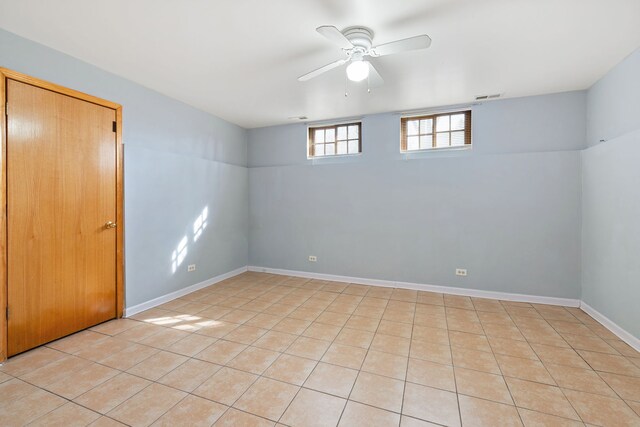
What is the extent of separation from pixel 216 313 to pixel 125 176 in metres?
1.88

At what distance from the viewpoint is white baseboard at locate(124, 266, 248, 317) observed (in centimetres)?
334

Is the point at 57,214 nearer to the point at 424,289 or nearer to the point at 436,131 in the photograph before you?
the point at 424,289

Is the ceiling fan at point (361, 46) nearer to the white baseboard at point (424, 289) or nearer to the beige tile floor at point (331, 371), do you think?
the beige tile floor at point (331, 371)

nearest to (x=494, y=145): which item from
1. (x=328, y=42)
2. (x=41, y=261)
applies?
(x=328, y=42)

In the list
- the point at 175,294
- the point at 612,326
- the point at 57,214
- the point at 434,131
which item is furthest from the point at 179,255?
the point at 612,326

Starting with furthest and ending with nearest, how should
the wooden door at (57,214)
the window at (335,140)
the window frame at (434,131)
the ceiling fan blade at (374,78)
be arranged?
Answer: 1. the window at (335,140)
2. the window frame at (434,131)
3. the ceiling fan blade at (374,78)
4. the wooden door at (57,214)

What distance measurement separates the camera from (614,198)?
2.89m

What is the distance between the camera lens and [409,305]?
3.67 meters

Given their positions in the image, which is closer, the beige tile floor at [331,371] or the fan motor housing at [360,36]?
the beige tile floor at [331,371]

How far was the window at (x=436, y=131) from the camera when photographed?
4078 mm

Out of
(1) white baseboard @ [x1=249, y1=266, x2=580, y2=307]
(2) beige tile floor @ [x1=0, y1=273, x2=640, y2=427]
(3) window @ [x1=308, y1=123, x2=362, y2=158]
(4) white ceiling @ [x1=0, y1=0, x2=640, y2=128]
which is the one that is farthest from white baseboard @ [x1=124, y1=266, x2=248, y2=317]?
(4) white ceiling @ [x1=0, y1=0, x2=640, y2=128]

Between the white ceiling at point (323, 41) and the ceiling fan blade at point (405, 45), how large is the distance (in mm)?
202

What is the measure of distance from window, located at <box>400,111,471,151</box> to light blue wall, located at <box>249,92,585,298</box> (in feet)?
0.47

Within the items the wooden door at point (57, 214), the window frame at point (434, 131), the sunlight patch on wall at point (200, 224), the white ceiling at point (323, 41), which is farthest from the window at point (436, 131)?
the wooden door at point (57, 214)
